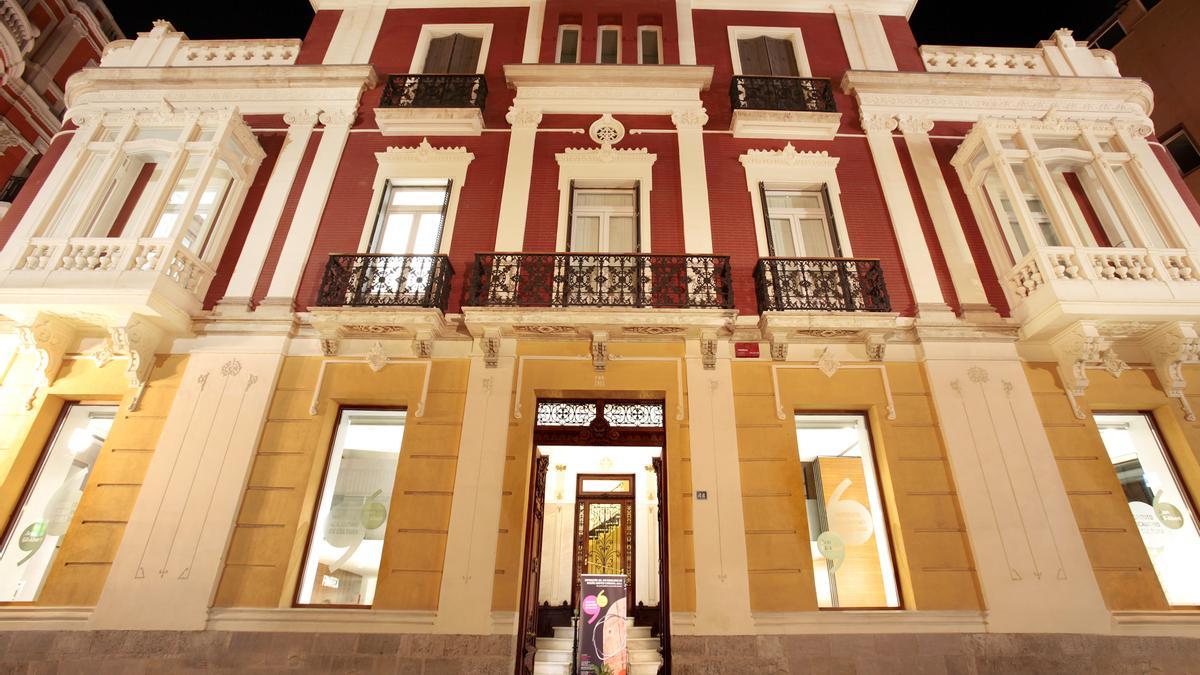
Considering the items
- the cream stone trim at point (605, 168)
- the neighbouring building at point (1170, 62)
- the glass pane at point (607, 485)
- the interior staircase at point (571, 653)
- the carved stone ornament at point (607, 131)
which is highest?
the neighbouring building at point (1170, 62)

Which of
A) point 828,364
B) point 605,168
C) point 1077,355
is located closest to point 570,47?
point 605,168

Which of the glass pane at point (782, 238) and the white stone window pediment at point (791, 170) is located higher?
the white stone window pediment at point (791, 170)

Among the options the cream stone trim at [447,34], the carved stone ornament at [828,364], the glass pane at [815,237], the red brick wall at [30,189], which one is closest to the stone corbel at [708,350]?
the carved stone ornament at [828,364]

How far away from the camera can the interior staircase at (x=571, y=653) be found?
30.2ft

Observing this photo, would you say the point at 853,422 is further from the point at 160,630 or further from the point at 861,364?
the point at 160,630

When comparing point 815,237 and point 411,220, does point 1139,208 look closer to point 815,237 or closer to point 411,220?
point 815,237

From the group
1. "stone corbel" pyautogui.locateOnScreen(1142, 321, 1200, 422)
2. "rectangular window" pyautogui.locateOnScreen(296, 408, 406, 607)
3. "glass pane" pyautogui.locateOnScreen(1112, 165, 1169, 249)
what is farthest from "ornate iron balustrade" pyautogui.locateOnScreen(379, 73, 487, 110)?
"stone corbel" pyautogui.locateOnScreen(1142, 321, 1200, 422)

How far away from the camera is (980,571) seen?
6.07 metres

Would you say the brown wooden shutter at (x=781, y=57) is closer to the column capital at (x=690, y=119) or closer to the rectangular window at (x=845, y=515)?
the column capital at (x=690, y=119)

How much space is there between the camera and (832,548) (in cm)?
655

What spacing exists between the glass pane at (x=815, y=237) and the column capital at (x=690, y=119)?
252 cm

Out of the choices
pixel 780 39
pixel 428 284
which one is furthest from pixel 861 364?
pixel 780 39

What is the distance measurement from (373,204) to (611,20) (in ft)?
22.0

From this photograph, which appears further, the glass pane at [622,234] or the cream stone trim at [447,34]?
the cream stone trim at [447,34]
